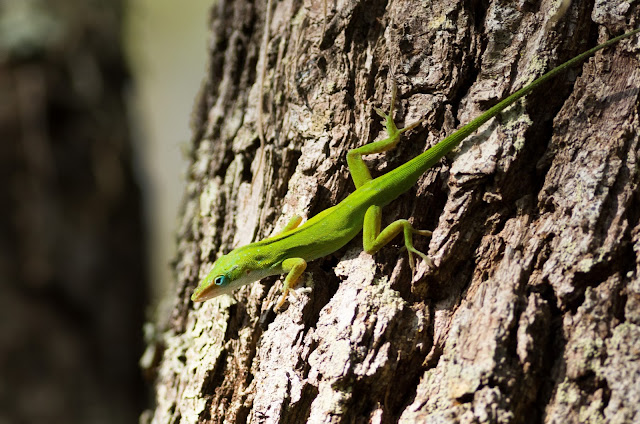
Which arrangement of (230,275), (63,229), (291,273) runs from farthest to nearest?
(63,229)
(230,275)
(291,273)

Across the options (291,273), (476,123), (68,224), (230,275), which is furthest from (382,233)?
(68,224)

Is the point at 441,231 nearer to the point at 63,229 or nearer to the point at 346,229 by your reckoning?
the point at 346,229

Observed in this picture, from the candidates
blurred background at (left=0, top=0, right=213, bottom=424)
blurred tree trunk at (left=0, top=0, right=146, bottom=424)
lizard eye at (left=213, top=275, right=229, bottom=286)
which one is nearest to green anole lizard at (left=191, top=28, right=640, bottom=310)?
lizard eye at (left=213, top=275, right=229, bottom=286)

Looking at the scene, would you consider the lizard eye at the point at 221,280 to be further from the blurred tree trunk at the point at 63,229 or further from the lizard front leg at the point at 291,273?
the blurred tree trunk at the point at 63,229

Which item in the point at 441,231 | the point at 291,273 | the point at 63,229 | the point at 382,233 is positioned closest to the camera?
the point at 441,231

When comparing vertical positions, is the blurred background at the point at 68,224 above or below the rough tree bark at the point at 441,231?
above

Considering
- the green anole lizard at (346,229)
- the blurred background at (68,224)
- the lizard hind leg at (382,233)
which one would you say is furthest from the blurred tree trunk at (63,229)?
the lizard hind leg at (382,233)
